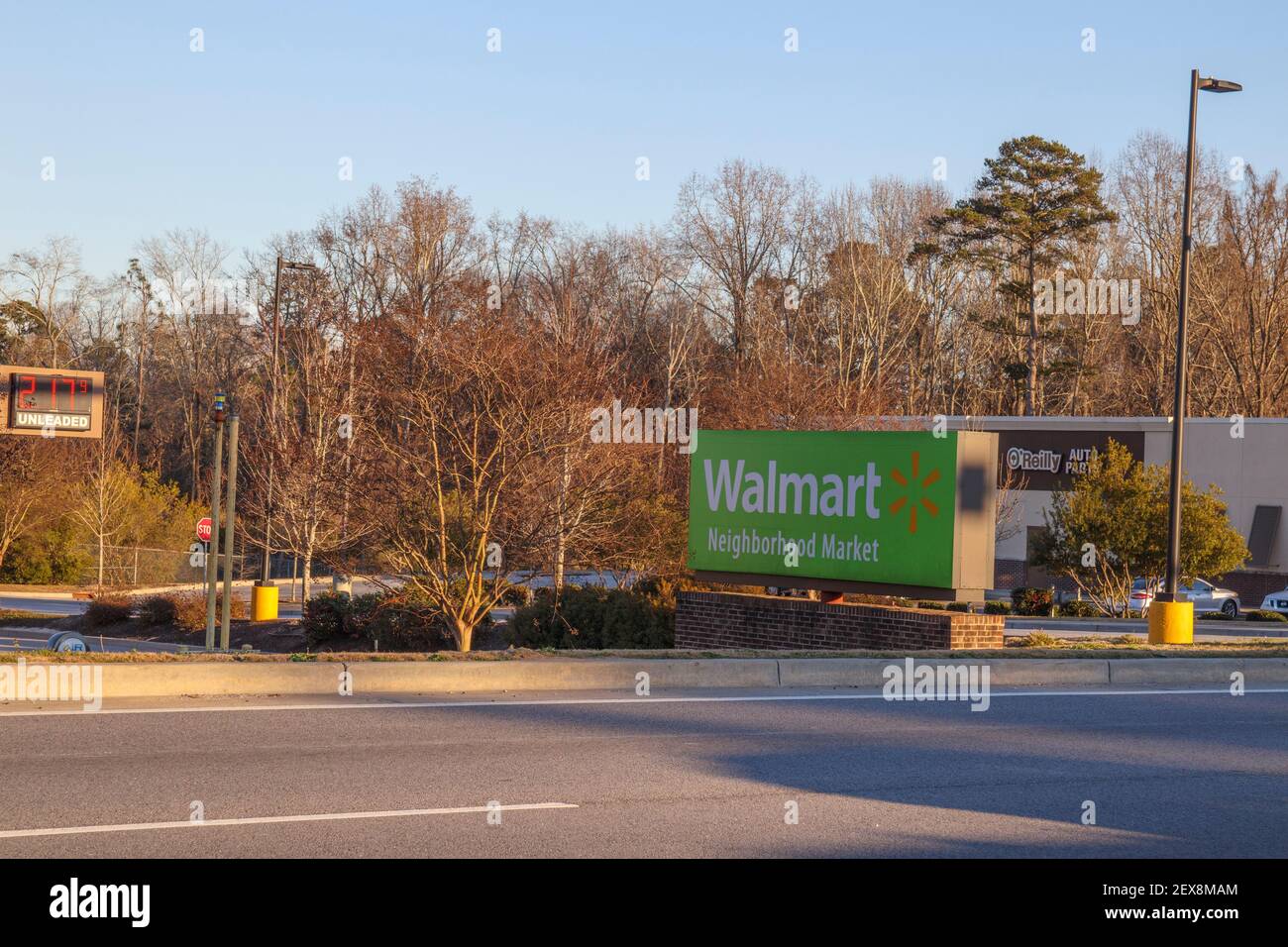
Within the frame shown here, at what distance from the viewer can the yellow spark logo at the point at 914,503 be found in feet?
60.6

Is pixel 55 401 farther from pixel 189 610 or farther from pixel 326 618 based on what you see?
pixel 189 610

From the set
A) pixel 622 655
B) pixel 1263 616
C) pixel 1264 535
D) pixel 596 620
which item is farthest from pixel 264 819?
pixel 1264 535

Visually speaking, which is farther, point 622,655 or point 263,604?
point 263,604

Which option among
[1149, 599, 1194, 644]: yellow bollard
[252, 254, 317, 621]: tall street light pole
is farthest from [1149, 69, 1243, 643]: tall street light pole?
[252, 254, 317, 621]: tall street light pole

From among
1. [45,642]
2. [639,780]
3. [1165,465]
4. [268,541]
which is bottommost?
[45,642]

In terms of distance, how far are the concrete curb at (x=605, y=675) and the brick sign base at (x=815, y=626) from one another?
2452 mm

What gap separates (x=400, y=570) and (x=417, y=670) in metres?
11.7

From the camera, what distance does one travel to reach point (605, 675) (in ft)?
44.3

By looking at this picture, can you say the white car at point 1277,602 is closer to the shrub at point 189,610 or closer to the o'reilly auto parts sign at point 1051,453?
the o'reilly auto parts sign at point 1051,453

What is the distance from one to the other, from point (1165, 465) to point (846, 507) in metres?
30.0

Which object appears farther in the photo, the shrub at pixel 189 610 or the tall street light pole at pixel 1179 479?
the shrub at pixel 189 610

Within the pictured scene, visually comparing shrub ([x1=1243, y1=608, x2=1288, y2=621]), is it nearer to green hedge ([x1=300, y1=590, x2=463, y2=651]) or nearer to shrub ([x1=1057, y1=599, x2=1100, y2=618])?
shrub ([x1=1057, y1=599, x2=1100, y2=618])

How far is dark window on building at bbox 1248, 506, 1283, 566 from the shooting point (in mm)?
46281

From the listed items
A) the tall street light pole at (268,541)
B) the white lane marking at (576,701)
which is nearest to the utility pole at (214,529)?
the tall street light pole at (268,541)
